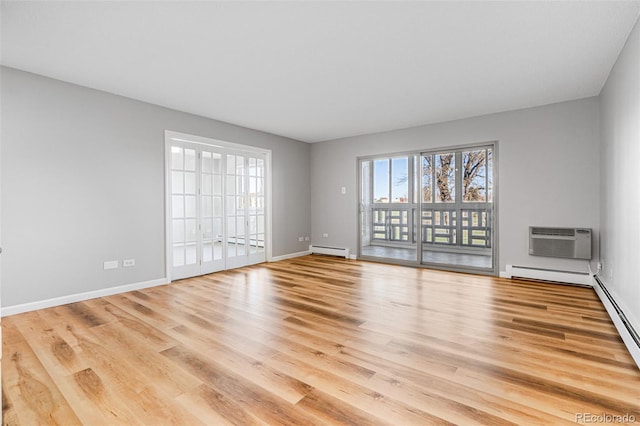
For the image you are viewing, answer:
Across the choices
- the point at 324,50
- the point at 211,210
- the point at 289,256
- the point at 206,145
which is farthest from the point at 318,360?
the point at 289,256

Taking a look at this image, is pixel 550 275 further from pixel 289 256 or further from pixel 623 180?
pixel 289 256

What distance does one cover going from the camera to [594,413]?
1.63 metres

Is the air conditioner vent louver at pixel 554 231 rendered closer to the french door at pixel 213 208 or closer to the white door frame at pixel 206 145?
the white door frame at pixel 206 145

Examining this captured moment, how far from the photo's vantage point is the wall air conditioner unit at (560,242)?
4.13 m

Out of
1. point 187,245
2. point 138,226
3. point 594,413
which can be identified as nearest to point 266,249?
point 187,245

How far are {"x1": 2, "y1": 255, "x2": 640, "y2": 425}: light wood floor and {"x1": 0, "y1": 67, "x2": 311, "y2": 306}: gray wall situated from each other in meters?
0.48

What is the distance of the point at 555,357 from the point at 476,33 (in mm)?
2605

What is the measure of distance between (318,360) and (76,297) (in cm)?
320

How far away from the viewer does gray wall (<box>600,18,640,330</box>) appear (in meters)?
2.44

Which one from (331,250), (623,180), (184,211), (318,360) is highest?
(623,180)

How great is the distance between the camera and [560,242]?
14.1 feet

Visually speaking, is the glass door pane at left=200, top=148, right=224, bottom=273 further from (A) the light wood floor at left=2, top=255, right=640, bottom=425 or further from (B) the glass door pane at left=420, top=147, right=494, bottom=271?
(B) the glass door pane at left=420, top=147, right=494, bottom=271

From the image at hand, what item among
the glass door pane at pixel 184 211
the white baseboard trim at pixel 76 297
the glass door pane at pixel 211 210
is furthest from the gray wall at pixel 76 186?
the glass door pane at pixel 211 210

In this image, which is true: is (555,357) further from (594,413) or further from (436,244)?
(436,244)
